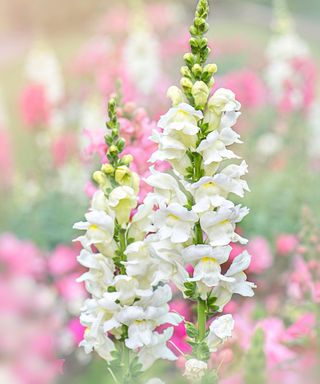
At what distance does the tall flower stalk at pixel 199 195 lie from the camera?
101 centimetres

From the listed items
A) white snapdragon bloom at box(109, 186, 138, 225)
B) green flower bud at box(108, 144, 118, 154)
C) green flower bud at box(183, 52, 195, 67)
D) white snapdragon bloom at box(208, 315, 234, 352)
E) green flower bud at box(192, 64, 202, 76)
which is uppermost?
green flower bud at box(183, 52, 195, 67)

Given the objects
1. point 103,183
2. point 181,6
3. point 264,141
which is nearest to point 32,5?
point 181,6

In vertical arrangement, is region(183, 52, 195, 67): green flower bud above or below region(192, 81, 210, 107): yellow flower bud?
above

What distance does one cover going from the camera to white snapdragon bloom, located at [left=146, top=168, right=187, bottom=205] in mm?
1041

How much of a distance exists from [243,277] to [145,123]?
1.29ft

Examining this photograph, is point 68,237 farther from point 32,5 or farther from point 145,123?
point 32,5

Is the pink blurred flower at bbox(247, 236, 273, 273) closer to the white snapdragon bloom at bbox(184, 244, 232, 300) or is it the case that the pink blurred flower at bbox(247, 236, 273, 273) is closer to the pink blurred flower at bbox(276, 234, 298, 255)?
the pink blurred flower at bbox(276, 234, 298, 255)

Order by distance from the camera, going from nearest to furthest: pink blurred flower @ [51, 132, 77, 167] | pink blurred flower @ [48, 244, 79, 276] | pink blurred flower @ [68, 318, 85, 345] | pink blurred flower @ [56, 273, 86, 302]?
pink blurred flower @ [68, 318, 85, 345]
pink blurred flower @ [56, 273, 86, 302]
pink blurred flower @ [48, 244, 79, 276]
pink blurred flower @ [51, 132, 77, 167]

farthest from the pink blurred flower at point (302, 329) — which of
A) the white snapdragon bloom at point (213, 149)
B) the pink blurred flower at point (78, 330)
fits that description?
the white snapdragon bloom at point (213, 149)

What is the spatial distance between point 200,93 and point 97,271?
0.75ft

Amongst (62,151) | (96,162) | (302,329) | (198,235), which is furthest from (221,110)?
(62,151)

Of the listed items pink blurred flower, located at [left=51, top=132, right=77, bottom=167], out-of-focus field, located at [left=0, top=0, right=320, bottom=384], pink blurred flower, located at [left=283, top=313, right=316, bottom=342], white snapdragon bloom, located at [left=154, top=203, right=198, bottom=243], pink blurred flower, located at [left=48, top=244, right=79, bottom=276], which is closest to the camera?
white snapdragon bloom, located at [left=154, top=203, right=198, bottom=243]

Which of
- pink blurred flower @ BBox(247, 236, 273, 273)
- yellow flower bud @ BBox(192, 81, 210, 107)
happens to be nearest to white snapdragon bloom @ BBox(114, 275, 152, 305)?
yellow flower bud @ BBox(192, 81, 210, 107)

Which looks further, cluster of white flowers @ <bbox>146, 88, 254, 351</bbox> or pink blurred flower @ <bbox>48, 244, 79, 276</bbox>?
pink blurred flower @ <bbox>48, 244, 79, 276</bbox>
